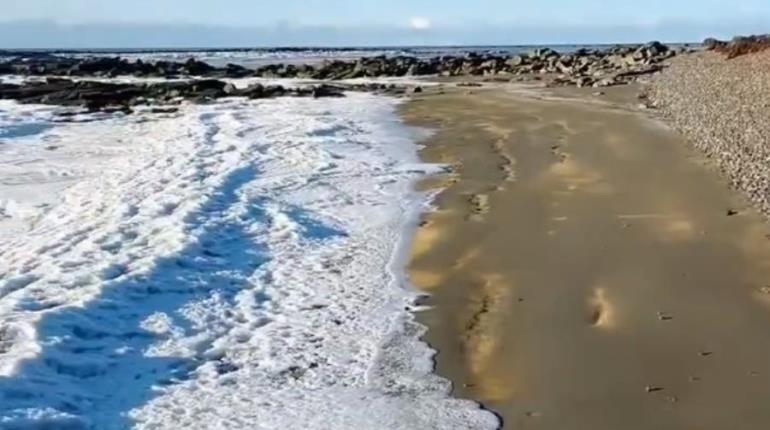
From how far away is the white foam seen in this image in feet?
17.8

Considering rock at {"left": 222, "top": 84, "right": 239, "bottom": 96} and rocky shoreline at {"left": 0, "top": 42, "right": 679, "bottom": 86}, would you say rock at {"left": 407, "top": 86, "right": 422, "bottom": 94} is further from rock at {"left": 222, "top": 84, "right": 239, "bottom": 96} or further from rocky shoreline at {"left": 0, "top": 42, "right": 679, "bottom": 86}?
rock at {"left": 222, "top": 84, "right": 239, "bottom": 96}

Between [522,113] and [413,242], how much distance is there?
43.9ft

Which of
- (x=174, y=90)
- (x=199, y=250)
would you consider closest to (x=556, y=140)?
(x=199, y=250)

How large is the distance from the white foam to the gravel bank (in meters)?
3.75

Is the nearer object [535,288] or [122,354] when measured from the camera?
[122,354]

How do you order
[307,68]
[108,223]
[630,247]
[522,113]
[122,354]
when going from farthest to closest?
[307,68] → [522,113] → [108,223] → [630,247] → [122,354]

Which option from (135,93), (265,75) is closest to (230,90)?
(135,93)

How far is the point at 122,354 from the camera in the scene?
6289 mm

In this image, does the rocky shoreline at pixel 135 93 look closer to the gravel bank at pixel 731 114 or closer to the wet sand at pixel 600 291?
the gravel bank at pixel 731 114

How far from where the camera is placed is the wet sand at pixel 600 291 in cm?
545

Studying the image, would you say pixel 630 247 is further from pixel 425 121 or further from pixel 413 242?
pixel 425 121

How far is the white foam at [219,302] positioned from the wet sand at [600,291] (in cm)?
43

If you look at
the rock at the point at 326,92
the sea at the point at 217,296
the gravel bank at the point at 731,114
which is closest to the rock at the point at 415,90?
the rock at the point at 326,92

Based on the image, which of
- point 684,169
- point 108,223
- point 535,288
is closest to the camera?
point 535,288
